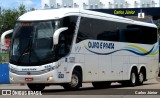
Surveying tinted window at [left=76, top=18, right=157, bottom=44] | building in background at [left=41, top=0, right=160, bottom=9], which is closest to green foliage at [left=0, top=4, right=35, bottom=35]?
building in background at [left=41, top=0, right=160, bottom=9]

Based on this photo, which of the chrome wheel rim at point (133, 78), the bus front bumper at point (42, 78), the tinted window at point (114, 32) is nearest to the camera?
the bus front bumper at point (42, 78)

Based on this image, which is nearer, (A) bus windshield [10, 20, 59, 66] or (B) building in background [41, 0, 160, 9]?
(A) bus windshield [10, 20, 59, 66]

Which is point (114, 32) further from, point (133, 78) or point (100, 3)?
point (100, 3)

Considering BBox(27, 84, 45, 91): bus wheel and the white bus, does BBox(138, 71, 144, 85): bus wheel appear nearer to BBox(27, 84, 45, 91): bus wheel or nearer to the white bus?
the white bus

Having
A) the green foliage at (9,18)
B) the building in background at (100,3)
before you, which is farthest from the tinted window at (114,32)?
the building in background at (100,3)

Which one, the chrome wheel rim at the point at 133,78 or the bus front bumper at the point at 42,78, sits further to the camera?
the chrome wheel rim at the point at 133,78

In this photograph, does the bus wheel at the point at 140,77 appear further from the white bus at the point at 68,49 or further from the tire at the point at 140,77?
the white bus at the point at 68,49

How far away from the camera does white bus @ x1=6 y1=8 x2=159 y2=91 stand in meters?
19.5

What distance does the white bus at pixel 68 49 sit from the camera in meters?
19.5

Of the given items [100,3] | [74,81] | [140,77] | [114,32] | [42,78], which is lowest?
[140,77]

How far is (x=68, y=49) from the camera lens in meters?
20.2

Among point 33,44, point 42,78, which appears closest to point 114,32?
point 33,44

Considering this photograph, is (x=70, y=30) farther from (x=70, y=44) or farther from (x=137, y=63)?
(x=137, y=63)

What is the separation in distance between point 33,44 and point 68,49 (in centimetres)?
160
